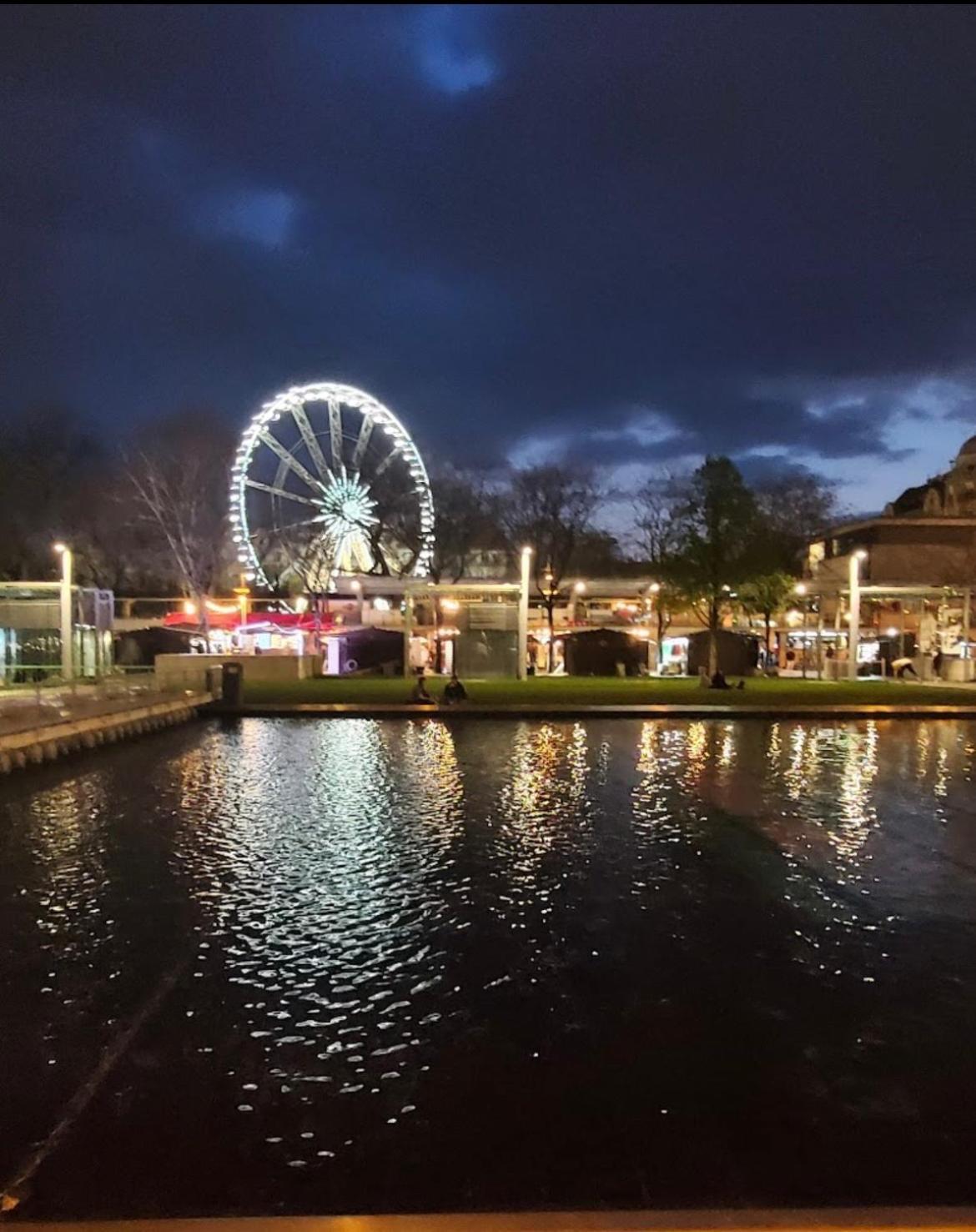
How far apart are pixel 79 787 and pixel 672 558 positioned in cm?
2868

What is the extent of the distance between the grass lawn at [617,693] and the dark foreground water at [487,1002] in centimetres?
1573

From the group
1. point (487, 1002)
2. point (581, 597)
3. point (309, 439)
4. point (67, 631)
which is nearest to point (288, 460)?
point (309, 439)

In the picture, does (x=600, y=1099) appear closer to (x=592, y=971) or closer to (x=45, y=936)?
(x=592, y=971)

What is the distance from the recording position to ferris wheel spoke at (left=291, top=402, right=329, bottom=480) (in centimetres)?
4678

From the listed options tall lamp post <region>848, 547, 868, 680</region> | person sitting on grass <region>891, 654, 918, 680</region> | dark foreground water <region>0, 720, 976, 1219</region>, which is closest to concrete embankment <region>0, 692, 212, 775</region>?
dark foreground water <region>0, 720, 976, 1219</region>

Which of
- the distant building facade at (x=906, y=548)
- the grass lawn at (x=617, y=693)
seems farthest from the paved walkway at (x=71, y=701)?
the distant building facade at (x=906, y=548)

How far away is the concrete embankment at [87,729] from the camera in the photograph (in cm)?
1800

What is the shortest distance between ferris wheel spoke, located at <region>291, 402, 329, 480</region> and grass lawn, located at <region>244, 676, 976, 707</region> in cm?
1186

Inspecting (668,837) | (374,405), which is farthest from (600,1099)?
(374,405)

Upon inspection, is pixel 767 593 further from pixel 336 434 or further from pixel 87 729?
pixel 87 729

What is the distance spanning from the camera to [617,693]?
32625mm

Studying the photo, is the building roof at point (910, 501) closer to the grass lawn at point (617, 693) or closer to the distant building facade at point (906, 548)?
the distant building facade at point (906, 548)

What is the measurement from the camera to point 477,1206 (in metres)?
4.23

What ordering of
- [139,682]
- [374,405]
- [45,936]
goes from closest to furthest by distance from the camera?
[45,936], [139,682], [374,405]
